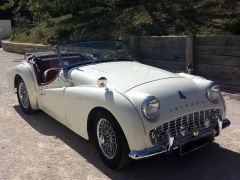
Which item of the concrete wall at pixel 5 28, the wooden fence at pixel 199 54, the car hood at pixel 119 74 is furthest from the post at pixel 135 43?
the concrete wall at pixel 5 28

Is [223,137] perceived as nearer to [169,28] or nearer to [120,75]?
[120,75]

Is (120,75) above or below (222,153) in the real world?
above

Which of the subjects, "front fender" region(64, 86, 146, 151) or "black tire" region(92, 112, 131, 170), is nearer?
"front fender" region(64, 86, 146, 151)

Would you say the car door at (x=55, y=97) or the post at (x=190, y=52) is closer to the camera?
the car door at (x=55, y=97)

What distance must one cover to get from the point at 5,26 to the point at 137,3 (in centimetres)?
1772

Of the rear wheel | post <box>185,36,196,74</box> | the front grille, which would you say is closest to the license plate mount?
the front grille

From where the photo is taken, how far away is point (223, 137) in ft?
15.7

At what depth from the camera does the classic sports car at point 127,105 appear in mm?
3580

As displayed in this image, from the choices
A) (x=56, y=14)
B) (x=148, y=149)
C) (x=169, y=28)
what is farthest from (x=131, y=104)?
(x=56, y=14)

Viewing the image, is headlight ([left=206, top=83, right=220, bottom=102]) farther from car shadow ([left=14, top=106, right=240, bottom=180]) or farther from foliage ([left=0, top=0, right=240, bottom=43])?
foliage ([left=0, top=0, right=240, bottom=43])

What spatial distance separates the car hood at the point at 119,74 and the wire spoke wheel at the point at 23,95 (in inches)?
73.0

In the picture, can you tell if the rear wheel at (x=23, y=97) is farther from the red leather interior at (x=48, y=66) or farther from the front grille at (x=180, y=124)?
the front grille at (x=180, y=124)

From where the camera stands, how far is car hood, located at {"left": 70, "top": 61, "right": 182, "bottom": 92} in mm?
4117

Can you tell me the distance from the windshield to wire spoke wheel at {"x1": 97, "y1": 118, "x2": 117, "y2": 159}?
1.34 metres
